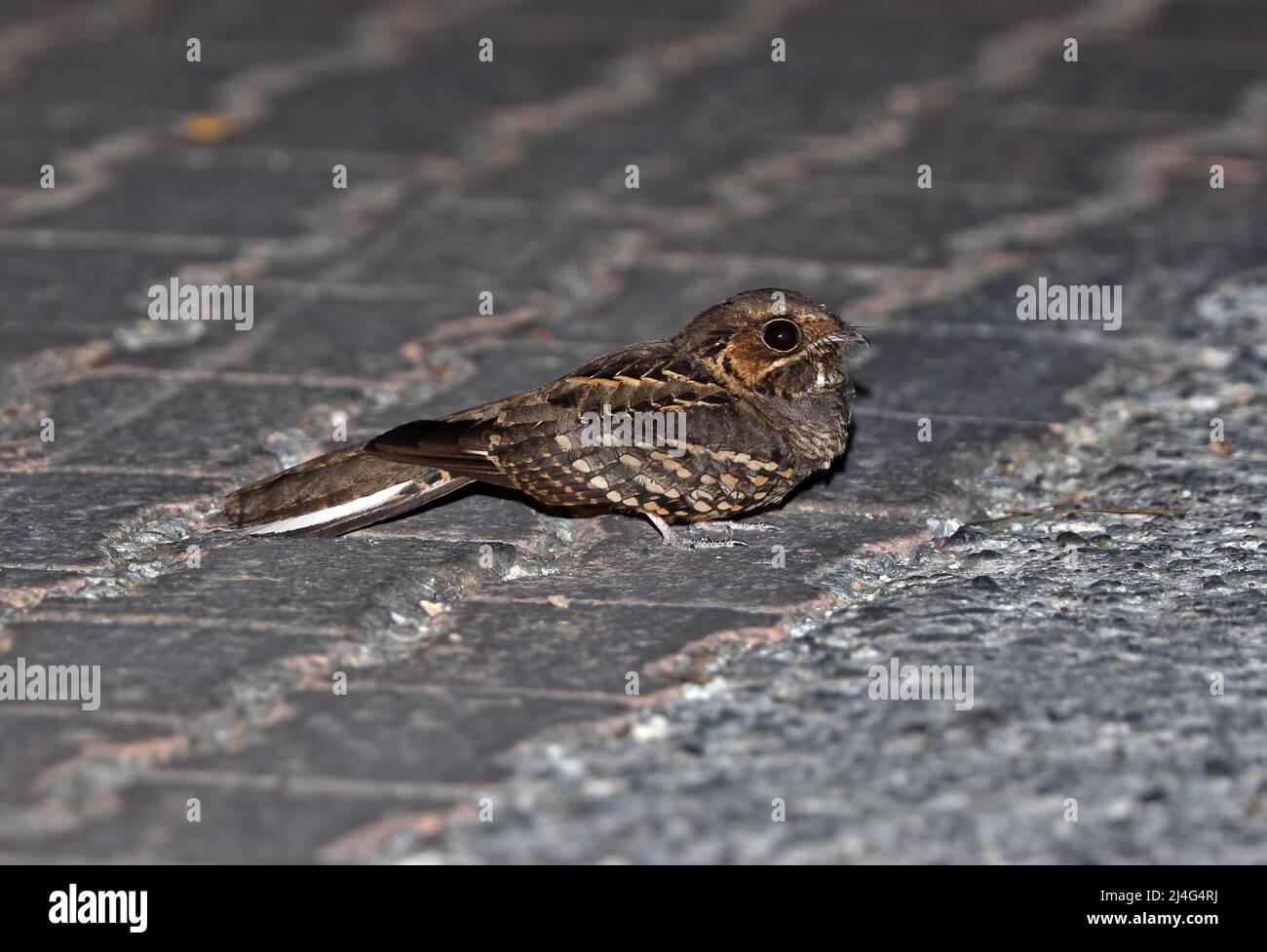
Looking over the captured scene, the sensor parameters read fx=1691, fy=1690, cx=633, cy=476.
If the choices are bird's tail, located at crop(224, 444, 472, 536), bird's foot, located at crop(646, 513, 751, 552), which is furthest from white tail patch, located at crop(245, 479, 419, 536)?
bird's foot, located at crop(646, 513, 751, 552)

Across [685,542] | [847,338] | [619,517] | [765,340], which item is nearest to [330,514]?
[619,517]

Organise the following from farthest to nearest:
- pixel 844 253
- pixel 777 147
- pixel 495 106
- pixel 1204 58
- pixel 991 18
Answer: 1. pixel 991 18
2. pixel 1204 58
3. pixel 495 106
4. pixel 777 147
5. pixel 844 253

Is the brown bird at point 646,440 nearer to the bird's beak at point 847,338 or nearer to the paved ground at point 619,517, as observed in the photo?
the bird's beak at point 847,338

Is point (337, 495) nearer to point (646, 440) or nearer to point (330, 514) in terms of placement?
point (330, 514)

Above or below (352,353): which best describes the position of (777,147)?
above

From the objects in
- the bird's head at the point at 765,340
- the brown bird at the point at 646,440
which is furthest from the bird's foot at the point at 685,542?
the bird's head at the point at 765,340
